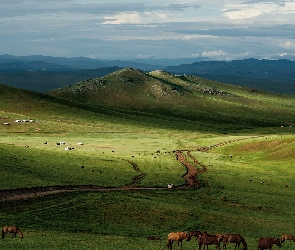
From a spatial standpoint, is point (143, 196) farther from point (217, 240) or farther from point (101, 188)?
point (217, 240)

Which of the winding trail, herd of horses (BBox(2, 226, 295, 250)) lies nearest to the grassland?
the winding trail

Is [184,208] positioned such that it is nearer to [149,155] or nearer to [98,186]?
[98,186]

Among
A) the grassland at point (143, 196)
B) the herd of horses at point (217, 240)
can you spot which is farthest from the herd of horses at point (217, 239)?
the grassland at point (143, 196)

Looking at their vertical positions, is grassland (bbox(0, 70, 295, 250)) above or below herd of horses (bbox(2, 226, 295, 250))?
below

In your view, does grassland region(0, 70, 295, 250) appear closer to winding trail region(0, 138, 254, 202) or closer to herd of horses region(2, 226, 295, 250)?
winding trail region(0, 138, 254, 202)

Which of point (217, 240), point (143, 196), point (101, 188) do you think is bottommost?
point (143, 196)

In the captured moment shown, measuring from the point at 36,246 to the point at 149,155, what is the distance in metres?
66.0

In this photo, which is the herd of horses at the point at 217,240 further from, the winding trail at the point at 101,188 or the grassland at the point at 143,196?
the winding trail at the point at 101,188

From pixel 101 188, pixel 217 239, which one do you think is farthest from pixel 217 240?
pixel 101 188

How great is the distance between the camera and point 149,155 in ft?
330

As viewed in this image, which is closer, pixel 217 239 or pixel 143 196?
pixel 217 239

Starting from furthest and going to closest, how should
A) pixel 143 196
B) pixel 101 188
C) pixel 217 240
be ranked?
pixel 101 188, pixel 143 196, pixel 217 240

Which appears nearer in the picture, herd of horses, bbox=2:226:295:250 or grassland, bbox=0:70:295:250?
herd of horses, bbox=2:226:295:250

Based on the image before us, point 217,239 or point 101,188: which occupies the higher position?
point 217,239
